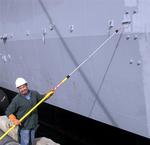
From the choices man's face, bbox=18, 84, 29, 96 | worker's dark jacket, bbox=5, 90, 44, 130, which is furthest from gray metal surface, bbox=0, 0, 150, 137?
man's face, bbox=18, 84, 29, 96

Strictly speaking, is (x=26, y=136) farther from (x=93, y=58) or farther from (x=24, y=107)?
(x=93, y=58)

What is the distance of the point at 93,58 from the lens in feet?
15.9

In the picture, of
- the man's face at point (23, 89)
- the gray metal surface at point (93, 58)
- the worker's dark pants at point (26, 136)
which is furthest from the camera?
the worker's dark pants at point (26, 136)

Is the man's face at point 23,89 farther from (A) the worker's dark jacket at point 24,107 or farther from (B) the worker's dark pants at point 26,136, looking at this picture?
(B) the worker's dark pants at point 26,136

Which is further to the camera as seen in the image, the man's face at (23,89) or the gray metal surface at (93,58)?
the man's face at (23,89)

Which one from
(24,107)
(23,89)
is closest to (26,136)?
(24,107)

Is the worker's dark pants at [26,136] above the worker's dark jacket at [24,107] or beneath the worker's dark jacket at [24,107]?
beneath

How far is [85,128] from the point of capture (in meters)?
8.26

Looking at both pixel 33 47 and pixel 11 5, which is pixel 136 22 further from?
pixel 11 5

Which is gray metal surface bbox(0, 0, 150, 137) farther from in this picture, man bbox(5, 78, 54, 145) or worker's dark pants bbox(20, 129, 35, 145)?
worker's dark pants bbox(20, 129, 35, 145)

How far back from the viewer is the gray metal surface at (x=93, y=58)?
4180 mm

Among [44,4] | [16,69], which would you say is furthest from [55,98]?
[16,69]

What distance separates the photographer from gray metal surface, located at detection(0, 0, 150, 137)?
4.18 meters

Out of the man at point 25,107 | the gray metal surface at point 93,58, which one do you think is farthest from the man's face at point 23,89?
the gray metal surface at point 93,58
